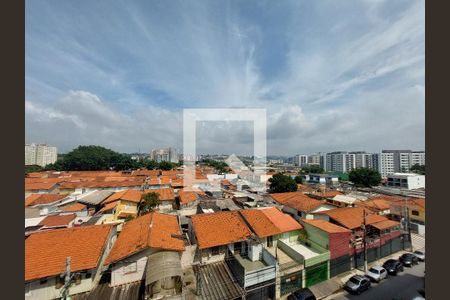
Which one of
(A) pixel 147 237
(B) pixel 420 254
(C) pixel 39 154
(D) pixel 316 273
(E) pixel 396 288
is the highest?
(C) pixel 39 154

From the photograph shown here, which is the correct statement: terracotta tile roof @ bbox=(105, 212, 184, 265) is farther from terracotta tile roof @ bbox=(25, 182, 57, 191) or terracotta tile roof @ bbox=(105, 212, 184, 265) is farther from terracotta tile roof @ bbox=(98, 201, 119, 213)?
terracotta tile roof @ bbox=(25, 182, 57, 191)

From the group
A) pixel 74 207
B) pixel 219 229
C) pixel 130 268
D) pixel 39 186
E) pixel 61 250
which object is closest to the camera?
pixel 61 250

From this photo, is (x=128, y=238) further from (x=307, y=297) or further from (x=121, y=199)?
(x=121, y=199)

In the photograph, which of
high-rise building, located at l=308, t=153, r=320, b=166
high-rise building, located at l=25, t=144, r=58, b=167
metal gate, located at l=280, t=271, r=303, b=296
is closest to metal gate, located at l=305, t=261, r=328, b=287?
metal gate, located at l=280, t=271, r=303, b=296

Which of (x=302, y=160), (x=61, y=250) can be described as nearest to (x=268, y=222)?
(x=61, y=250)

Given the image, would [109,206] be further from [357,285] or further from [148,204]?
[357,285]
